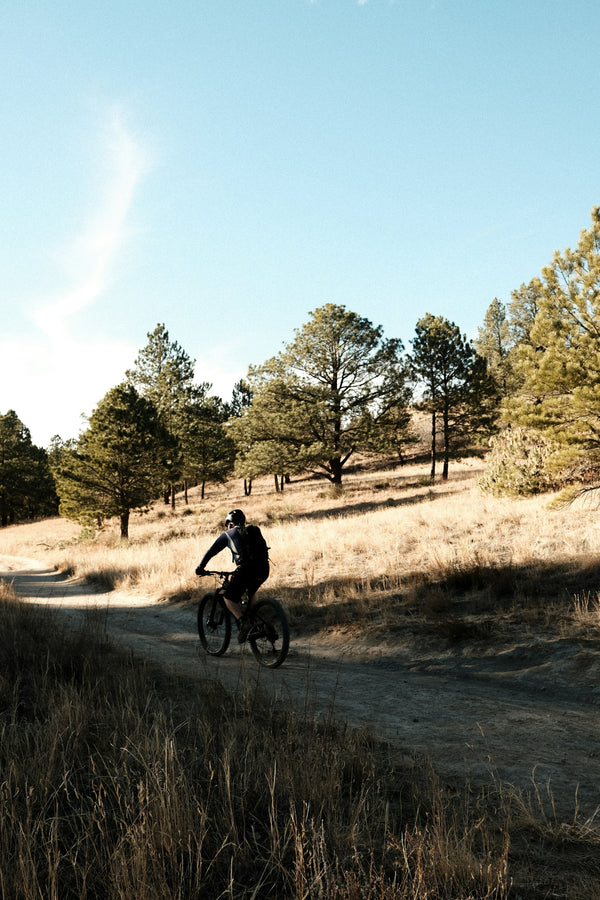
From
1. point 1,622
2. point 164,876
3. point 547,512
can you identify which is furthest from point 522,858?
point 547,512

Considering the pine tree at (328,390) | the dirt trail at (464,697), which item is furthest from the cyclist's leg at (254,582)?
the pine tree at (328,390)

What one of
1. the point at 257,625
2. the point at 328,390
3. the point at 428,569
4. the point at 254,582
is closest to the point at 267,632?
the point at 257,625

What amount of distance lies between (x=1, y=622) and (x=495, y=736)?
20.9 ft

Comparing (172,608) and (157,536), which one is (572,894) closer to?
(172,608)

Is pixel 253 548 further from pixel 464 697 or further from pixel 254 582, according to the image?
pixel 464 697

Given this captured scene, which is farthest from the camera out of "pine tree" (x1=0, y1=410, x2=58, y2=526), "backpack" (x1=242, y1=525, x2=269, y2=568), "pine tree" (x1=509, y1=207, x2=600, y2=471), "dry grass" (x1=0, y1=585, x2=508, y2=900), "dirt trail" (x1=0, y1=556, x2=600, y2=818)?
"pine tree" (x1=0, y1=410, x2=58, y2=526)

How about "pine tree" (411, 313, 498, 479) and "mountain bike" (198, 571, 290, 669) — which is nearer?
"mountain bike" (198, 571, 290, 669)

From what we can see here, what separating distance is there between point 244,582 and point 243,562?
32 centimetres

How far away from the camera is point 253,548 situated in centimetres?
737

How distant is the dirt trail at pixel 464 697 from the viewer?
3.97m

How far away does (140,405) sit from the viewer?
1264 inches

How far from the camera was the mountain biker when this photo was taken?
24.1 ft

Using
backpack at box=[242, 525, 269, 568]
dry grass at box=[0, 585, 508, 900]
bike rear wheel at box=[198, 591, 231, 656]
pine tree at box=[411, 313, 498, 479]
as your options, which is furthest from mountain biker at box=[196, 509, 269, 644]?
pine tree at box=[411, 313, 498, 479]

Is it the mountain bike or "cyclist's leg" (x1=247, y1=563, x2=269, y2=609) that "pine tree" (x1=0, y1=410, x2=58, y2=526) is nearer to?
the mountain bike
